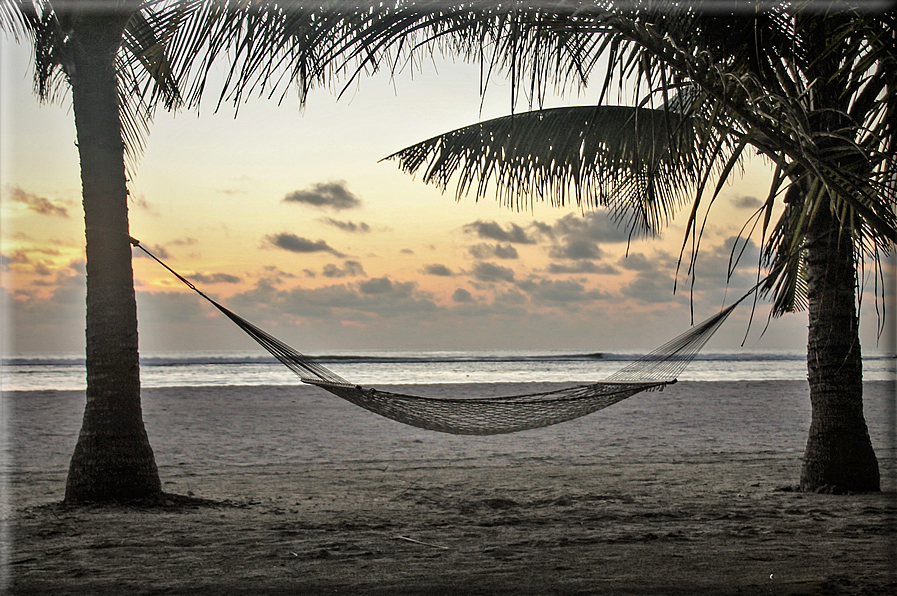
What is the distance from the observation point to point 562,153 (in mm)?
5031

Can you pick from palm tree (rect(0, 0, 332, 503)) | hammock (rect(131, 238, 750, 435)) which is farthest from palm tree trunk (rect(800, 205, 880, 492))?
palm tree (rect(0, 0, 332, 503))

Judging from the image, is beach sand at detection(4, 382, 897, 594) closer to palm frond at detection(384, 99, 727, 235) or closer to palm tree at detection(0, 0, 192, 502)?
palm tree at detection(0, 0, 192, 502)

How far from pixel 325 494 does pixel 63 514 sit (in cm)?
135

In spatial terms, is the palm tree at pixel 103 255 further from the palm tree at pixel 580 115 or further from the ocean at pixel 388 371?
the ocean at pixel 388 371

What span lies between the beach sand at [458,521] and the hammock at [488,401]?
44 centimetres

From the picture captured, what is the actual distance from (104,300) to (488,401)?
6.59 ft

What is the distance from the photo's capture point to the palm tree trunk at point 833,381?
12.8ft

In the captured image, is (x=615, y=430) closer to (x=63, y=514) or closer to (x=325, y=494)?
(x=325, y=494)

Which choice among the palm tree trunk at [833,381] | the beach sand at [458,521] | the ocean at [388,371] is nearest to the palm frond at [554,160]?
the palm tree trunk at [833,381]

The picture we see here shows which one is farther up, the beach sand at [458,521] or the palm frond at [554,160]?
the palm frond at [554,160]

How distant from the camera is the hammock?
151 inches

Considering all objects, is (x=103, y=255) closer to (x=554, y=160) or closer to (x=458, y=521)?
(x=458, y=521)

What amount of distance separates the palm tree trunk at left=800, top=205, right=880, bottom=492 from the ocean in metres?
10.3

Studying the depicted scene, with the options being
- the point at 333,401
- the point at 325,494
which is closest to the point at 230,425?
the point at 333,401
